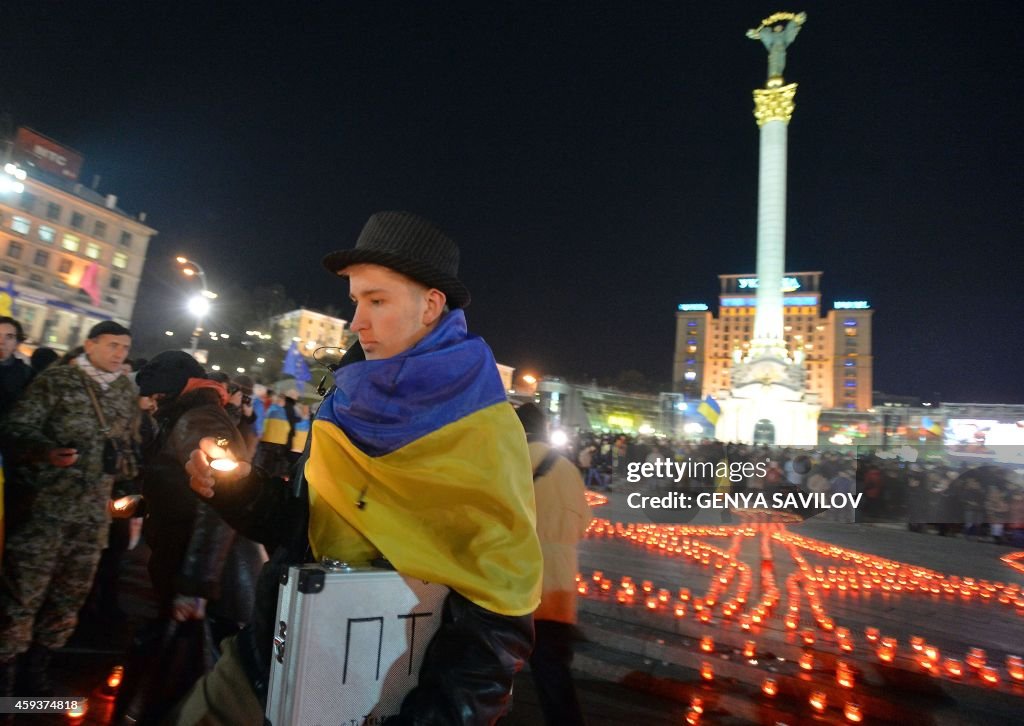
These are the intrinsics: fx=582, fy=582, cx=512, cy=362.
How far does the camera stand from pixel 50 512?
11.9 feet

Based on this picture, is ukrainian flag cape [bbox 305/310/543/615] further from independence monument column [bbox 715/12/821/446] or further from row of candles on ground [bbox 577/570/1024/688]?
independence monument column [bbox 715/12/821/446]

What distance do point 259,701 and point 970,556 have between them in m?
14.6

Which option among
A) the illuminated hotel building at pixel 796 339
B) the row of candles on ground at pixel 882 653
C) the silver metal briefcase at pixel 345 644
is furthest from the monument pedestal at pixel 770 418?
the silver metal briefcase at pixel 345 644

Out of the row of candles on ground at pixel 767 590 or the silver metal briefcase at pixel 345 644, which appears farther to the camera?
the row of candles on ground at pixel 767 590

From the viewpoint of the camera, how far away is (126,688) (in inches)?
135

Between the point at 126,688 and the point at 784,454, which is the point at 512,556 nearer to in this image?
the point at 126,688

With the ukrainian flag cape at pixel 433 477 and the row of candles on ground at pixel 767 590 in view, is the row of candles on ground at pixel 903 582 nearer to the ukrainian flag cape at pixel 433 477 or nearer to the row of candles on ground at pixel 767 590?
the row of candles on ground at pixel 767 590

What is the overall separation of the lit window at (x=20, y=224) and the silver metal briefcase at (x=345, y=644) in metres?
67.6

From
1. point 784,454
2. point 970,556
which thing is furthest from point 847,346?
point 970,556

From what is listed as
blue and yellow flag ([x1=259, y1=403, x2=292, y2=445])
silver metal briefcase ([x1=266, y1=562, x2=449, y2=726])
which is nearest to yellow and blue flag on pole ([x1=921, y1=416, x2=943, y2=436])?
blue and yellow flag ([x1=259, y1=403, x2=292, y2=445])

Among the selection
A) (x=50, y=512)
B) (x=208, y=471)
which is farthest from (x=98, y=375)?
(x=208, y=471)

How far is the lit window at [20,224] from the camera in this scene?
5155 cm

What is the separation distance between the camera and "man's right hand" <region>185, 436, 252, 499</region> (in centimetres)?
169

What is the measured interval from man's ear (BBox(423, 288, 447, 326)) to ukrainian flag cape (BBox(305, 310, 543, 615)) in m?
0.12
